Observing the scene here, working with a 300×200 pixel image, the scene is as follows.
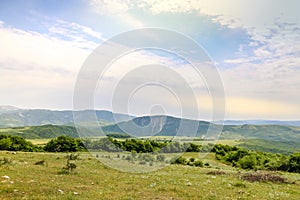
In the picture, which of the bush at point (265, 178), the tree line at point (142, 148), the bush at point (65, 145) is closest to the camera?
the bush at point (265, 178)

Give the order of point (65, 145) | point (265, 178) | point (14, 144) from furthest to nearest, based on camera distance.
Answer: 1. point (65, 145)
2. point (14, 144)
3. point (265, 178)

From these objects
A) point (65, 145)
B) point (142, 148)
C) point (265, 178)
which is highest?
point (265, 178)

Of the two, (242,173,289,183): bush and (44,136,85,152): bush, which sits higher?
(242,173,289,183): bush

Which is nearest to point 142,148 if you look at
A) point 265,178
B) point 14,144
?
point 14,144

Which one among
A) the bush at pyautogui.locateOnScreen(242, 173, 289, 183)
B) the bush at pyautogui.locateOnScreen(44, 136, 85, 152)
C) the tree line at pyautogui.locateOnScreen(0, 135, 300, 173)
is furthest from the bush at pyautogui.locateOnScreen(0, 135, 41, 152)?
the bush at pyautogui.locateOnScreen(242, 173, 289, 183)

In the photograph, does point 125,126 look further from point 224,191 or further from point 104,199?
point 104,199

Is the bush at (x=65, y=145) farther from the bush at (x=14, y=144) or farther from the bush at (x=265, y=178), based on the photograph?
the bush at (x=265, y=178)

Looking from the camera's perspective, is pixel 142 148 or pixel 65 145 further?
pixel 142 148

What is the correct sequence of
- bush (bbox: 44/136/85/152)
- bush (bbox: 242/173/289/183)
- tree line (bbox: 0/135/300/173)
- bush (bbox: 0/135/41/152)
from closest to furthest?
bush (bbox: 242/173/289/183)
tree line (bbox: 0/135/300/173)
bush (bbox: 0/135/41/152)
bush (bbox: 44/136/85/152)

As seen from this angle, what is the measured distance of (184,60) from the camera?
1200 inches

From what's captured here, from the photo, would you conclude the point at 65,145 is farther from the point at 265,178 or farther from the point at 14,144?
the point at 265,178

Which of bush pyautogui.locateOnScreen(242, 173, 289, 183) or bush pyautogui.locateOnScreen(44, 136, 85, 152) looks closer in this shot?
bush pyautogui.locateOnScreen(242, 173, 289, 183)

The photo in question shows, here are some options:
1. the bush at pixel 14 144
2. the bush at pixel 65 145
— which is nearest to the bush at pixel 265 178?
the bush at pixel 65 145

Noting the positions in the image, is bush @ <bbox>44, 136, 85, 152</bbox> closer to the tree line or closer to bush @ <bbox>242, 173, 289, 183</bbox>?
the tree line
